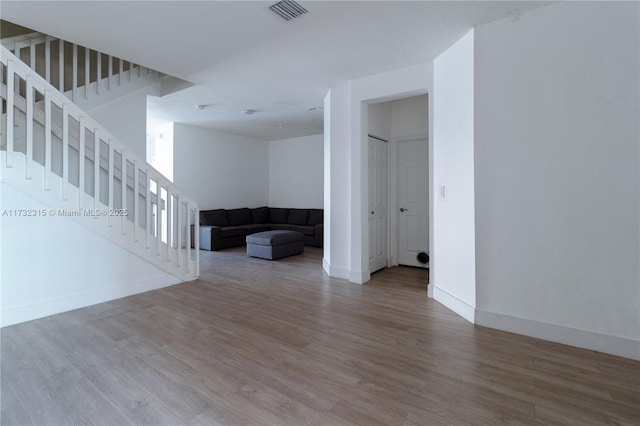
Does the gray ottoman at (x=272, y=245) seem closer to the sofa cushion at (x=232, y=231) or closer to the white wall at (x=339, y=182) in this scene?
the sofa cushion at (x=232, y=231)

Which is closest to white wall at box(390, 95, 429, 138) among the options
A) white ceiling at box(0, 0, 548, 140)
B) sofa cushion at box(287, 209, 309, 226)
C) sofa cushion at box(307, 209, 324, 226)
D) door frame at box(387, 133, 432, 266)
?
door frame at box(387, 133, 432, 266)

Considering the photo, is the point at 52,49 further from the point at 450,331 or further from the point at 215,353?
the point at 450,331

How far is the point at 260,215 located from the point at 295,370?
20.6 ft

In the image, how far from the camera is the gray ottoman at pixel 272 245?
17.7 ft

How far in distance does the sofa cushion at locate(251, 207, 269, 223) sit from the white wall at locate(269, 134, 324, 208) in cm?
58

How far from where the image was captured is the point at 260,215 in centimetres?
803

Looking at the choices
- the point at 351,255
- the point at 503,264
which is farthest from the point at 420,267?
the point at 503,264

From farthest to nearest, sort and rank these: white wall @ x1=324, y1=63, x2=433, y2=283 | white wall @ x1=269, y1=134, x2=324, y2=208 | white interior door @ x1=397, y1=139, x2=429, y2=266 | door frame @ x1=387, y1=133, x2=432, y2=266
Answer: white wall @ x1=269, y1=134, x2=324, y2=208, door frame @ x1=387, y1=133, x2=432, y2=266, white interior door @ x1=397, y1=139, x2=429, y2=266, white wall @ x1=324, y1=63, x2=433, y2=283

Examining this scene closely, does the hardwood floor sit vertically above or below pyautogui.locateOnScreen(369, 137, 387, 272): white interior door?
below

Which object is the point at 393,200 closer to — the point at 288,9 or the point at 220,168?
the point at 288,9

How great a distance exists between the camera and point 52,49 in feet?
13.2

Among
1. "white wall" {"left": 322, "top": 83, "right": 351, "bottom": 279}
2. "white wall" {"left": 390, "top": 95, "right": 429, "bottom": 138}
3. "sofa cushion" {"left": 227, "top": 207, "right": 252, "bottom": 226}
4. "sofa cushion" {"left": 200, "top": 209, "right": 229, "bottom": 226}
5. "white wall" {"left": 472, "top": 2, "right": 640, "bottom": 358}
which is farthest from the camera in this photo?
"sofa cushion" {"left": 227, "top": 207, "right": 252, "bottom": 226}

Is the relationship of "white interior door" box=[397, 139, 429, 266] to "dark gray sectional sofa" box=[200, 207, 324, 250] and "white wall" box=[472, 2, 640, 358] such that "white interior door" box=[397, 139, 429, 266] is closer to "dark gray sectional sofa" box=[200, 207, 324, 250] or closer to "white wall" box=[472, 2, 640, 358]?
"white wall" box=[472, 2, 640, 358]

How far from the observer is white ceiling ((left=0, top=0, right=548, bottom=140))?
2.49m
